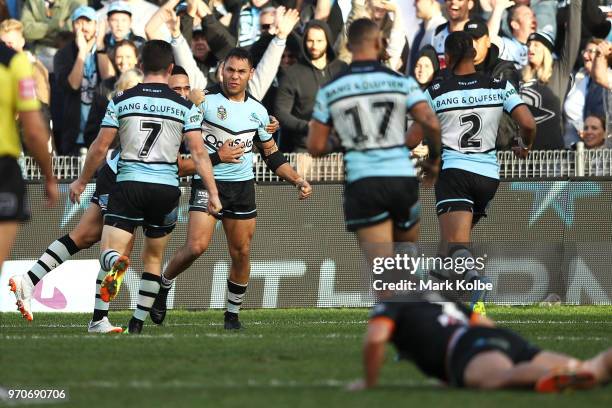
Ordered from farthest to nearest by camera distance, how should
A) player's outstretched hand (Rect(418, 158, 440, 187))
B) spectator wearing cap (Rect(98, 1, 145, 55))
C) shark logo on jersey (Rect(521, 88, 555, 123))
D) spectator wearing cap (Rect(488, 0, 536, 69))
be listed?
spectator wearing cap (Rect(98, 1, 145, 55))
spectator wearing cap (Rect(488, 0, 536, 69))
shark logo on jersey (Rect(521, 88, 555, 123))
player's outstretched hand (Rect(418, 158, 440, 187))

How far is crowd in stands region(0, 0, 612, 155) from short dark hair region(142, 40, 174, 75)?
4813 mm

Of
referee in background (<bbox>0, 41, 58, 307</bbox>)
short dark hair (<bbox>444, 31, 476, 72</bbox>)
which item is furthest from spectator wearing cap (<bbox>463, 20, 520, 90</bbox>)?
referee in background (<bbox>0, 41, 58, 307</bbox>)

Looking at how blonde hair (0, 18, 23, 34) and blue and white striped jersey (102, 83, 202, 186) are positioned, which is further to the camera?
blonde hair (0, 18, 23, 34)

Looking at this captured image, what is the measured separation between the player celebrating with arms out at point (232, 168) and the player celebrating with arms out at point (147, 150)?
2.16 feet

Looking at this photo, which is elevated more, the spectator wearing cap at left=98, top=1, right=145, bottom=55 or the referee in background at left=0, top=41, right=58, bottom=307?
the spectator wearing cap at left=98, top=1, right=145, bottom=55

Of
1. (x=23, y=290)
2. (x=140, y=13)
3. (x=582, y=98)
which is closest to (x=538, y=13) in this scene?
(x=582, y=98)

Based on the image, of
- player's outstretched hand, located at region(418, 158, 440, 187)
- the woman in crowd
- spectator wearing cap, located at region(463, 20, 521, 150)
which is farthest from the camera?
the woman in crowd

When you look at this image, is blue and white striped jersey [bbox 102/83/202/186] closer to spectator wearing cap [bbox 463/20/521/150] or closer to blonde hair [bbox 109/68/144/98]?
blonde hair [bbox 109/68/144/98]

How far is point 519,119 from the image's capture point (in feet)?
44.4

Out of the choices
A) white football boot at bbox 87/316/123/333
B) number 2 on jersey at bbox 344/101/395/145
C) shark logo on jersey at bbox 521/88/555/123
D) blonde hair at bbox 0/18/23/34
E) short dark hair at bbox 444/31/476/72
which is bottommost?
white football boot at bbox 87/316/123/333

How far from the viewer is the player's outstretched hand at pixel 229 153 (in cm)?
1374

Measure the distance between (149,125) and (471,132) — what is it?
10.7 ft

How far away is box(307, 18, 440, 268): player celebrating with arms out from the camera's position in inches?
406

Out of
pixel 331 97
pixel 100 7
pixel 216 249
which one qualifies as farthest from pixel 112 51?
pixel 331 97
